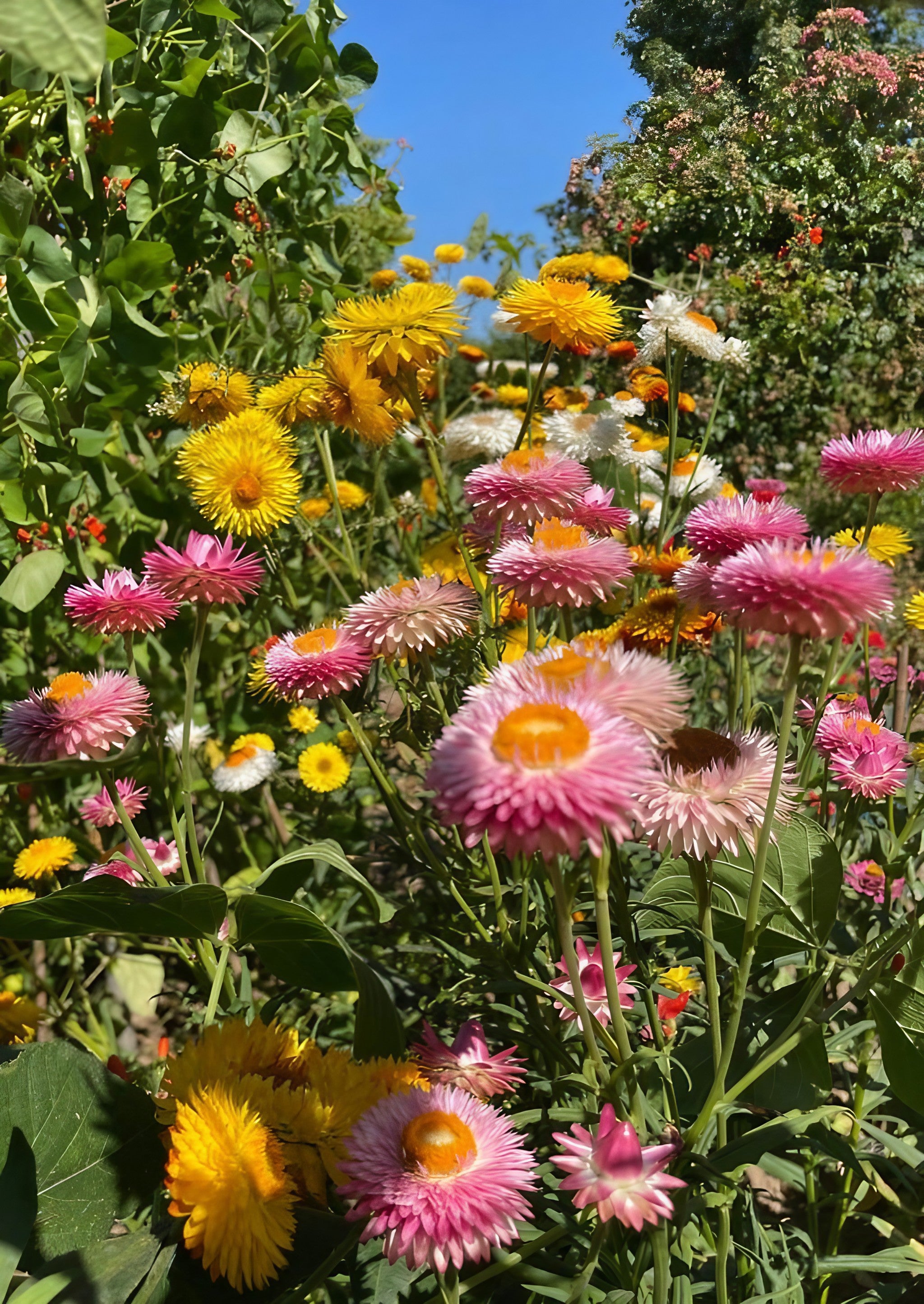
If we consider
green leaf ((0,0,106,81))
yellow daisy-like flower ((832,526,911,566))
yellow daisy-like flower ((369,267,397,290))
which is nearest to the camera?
green leaf ((0,0,106,81))

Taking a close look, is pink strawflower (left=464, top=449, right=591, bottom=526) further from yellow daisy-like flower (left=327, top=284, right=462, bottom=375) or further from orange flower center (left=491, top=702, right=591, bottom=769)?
orange flower center (left=491, top=702, right=591, bottom=769)

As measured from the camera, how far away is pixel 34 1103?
36.2 inches

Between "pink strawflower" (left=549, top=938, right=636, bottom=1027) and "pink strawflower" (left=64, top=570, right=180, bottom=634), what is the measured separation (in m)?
0.56

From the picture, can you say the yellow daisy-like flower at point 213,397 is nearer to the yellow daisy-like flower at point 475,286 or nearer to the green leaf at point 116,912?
the green leaf at point 116,912

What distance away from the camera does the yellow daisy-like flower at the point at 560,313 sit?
1.22 meters

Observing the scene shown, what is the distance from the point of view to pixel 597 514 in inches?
43.5

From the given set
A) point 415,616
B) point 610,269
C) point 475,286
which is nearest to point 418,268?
point 475,286

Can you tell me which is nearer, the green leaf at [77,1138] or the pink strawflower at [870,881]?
the green leaf at [77,1138]

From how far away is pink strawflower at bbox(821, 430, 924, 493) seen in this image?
1105mm

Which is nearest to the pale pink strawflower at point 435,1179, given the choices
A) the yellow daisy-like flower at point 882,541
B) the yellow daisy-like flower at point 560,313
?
the yellow daisy-like flower at point 560,313

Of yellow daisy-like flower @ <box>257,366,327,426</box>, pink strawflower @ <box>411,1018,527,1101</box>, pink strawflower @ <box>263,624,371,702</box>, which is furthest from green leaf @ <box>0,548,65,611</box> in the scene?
pink strawflower @ <box>411,1018,527,1101</box>

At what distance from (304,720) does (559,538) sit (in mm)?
1316

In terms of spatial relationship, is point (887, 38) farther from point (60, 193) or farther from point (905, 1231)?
point (905, 1231)

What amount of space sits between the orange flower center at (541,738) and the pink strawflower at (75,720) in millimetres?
585
